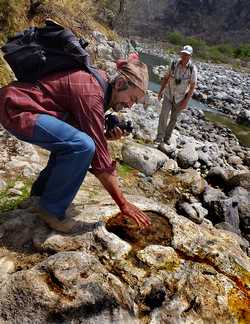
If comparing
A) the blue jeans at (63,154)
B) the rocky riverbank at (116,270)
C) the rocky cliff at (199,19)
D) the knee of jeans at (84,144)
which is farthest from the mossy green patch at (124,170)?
the rocky cliff at (199,19)

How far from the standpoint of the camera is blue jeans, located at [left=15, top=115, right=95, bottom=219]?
358 cm

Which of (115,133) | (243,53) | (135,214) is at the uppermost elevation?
(115,133)

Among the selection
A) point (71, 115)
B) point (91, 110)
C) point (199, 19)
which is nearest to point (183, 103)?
point (71, 115)

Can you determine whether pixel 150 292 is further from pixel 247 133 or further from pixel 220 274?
pixel 247 133

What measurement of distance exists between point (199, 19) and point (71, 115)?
178024mm

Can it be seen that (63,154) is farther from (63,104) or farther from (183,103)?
(183,103)

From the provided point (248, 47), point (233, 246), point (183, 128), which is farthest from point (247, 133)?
point (248, 47)

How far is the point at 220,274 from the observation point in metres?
3.82

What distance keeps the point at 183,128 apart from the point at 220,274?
434 inches

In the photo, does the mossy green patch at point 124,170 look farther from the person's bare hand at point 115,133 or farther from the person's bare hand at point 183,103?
the person's bare hand at point 115,133

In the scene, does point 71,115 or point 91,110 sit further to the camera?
point 71,115

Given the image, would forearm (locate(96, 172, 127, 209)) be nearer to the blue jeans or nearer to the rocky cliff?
the blue jeans

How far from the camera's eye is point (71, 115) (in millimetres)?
3723

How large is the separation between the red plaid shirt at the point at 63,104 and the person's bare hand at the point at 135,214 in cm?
33
